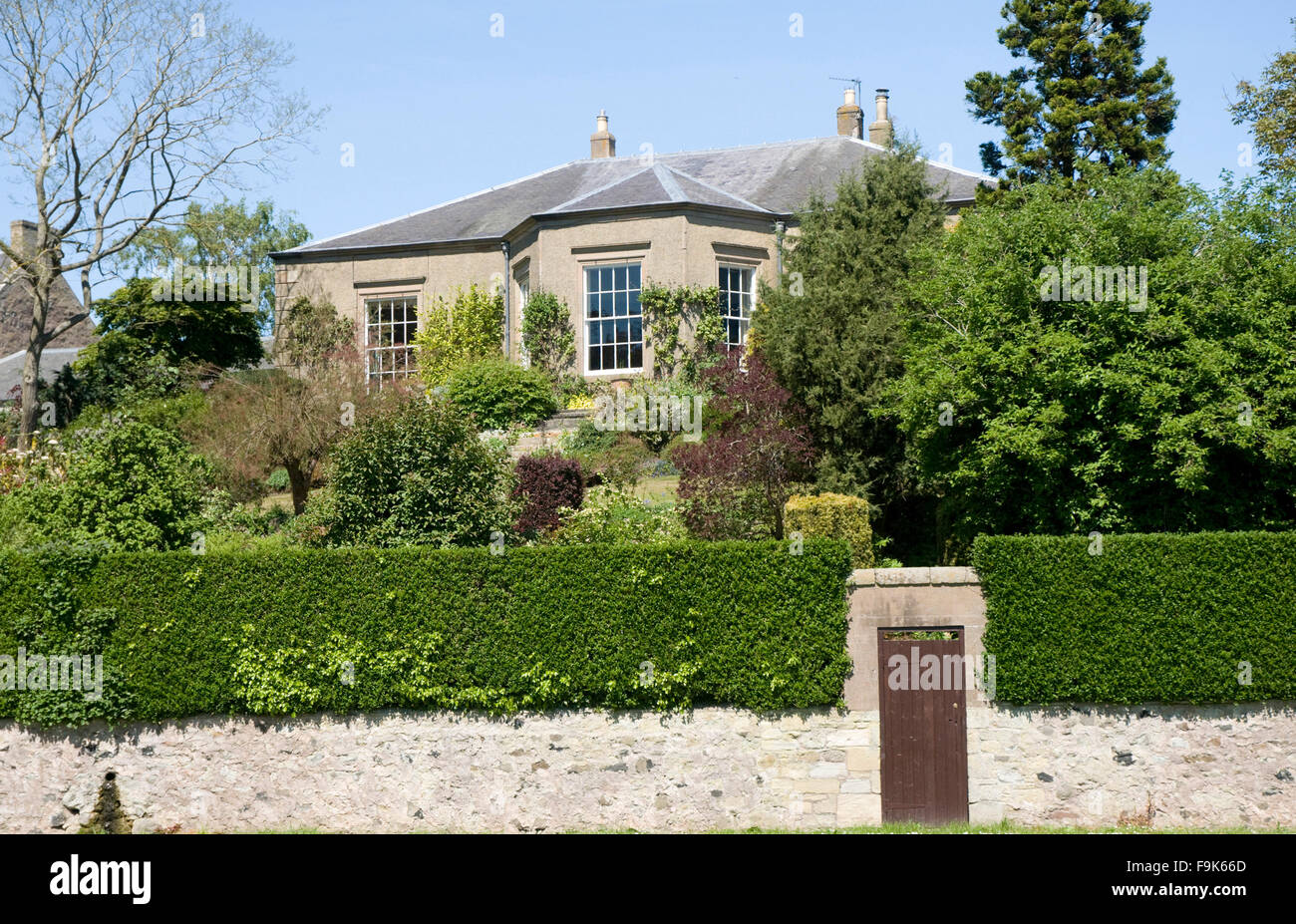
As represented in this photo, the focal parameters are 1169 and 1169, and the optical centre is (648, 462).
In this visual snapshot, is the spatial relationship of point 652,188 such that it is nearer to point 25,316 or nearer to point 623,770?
point 623,770

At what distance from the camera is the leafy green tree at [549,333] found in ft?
94.4

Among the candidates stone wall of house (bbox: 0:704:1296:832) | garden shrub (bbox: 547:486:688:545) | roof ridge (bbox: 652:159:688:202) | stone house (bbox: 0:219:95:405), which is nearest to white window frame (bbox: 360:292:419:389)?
roof ridge (bbox: 652:159:688:202)

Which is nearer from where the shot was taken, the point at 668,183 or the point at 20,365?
the point at 668,183

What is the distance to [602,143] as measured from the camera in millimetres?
37531

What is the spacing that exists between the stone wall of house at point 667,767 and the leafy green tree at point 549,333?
50.1ft

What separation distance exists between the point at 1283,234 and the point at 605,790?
37.1 feet

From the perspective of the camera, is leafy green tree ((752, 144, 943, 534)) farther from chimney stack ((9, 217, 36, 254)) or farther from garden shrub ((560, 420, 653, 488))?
chimney stack ((9, 217, 36, 254))

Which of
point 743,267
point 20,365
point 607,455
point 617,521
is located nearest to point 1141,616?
point 617,521

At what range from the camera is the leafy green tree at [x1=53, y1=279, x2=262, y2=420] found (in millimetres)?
28641

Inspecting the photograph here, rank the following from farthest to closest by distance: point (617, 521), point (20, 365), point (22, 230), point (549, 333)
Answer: point (22, 230) → point (20, 365) → point (549, 333) → point (617, 521)

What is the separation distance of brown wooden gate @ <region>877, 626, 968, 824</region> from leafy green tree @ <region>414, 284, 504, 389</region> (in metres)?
18.1

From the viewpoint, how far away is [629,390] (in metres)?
26.7

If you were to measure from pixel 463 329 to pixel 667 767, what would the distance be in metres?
18.7

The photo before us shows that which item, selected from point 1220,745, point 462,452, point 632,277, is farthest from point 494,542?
point 632,277
